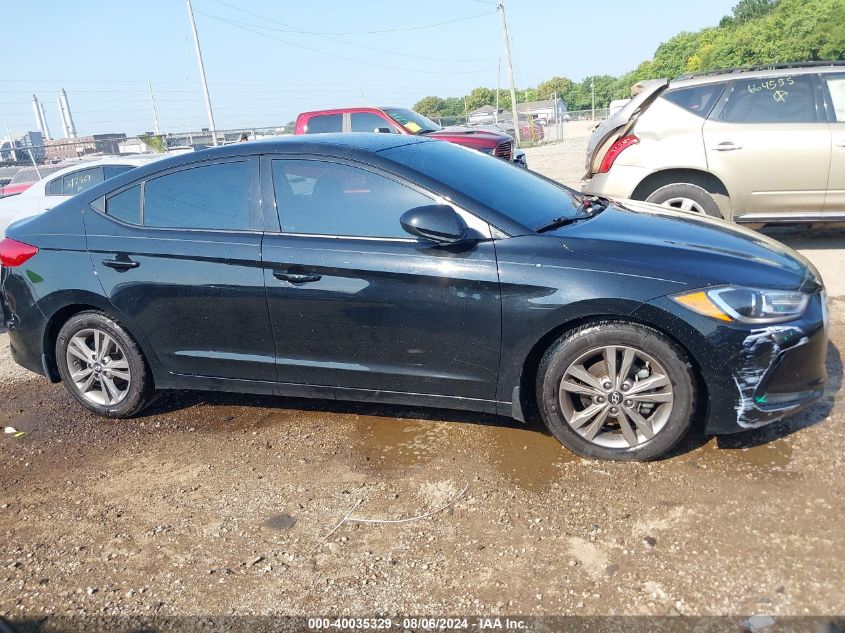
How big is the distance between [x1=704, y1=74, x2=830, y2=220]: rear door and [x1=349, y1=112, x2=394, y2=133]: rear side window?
7.39m

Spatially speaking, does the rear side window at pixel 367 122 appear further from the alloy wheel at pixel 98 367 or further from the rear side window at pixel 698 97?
the alloy wheel at pixel 98 367

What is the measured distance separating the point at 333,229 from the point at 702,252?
6.07 feet

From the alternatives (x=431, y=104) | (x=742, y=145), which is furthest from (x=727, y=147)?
(x=431, y=104)

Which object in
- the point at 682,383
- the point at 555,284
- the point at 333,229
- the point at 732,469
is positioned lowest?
the point at 732,469

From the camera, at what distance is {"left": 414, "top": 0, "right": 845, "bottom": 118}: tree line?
189 ft

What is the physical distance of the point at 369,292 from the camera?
357 cm

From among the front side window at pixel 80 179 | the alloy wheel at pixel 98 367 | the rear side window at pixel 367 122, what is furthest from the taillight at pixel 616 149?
the rear side window at pixel 367 122

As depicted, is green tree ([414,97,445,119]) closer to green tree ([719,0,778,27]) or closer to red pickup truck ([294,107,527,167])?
green tree ([719,0,778,27])

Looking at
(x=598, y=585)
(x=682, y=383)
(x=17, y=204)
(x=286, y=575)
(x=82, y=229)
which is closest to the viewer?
(x=598, y=585)

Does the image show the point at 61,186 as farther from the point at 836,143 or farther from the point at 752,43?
the point at 752,43

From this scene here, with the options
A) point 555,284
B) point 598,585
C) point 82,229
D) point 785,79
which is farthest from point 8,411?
point 785,79

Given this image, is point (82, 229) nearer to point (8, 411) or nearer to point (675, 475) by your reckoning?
point (8, 411)

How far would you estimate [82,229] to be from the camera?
4.25 meters

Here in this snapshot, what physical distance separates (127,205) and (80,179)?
234 inches
